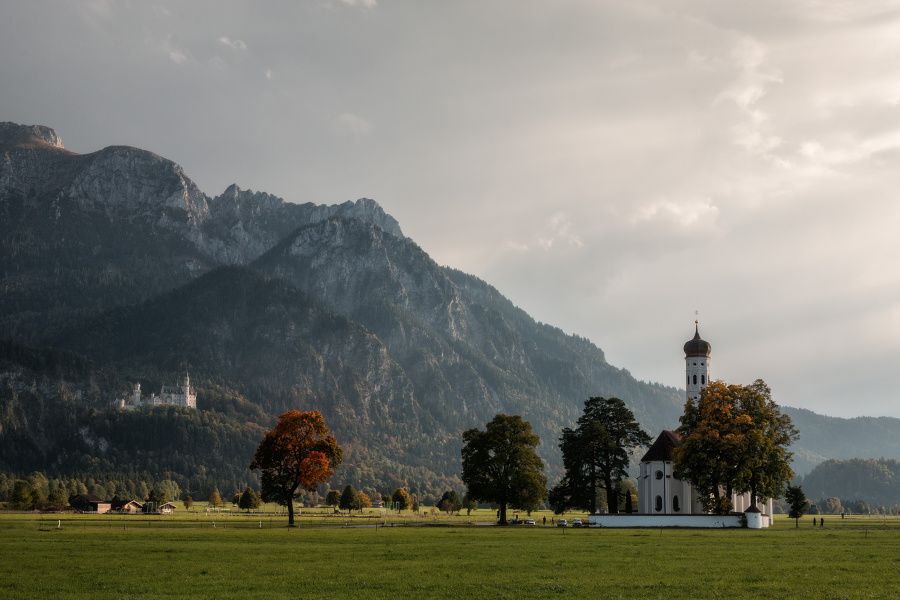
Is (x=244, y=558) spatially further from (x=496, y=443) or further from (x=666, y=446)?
(x=666, y=446)

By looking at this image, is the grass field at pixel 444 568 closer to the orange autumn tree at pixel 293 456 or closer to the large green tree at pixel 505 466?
the orange autumn tree at pixel 293 456

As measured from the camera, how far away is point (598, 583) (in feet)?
104

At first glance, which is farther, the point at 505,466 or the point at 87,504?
the point at 87,504

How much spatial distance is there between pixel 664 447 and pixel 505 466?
25.2 metres

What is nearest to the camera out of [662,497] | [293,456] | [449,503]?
[293,456]

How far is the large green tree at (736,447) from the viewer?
8262cm

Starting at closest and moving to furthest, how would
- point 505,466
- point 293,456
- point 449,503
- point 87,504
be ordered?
point 293,456 → point 505,466 → point 87,504 → point 449,503

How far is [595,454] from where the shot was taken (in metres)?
99.3

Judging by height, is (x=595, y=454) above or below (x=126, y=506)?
above

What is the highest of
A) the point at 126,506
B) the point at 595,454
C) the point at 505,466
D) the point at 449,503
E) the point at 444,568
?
the point at 595,454

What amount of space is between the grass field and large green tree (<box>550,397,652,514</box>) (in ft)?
141

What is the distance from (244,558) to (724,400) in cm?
6059

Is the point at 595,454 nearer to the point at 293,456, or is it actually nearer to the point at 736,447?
the point at 736,447

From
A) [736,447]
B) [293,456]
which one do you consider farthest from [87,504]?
[736,447]
